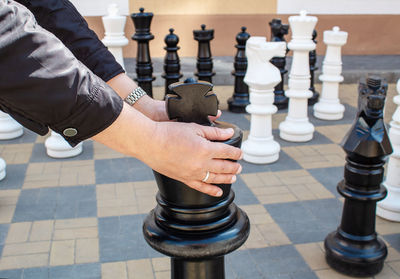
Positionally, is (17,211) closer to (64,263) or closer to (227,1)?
(64,263)

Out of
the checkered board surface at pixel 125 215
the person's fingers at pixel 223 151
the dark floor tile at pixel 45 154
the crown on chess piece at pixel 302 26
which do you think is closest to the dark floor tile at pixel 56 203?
the checkered board surface at pixel 125 215

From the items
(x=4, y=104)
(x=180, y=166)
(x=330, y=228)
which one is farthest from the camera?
(x=330, y=228)

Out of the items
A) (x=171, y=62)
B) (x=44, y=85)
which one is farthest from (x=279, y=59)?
(x=44, y=85)

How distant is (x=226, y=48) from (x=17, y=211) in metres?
6.38

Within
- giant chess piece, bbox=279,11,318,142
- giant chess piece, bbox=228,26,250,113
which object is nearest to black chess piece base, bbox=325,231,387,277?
giant chess piece, bbox=279,11,318,142

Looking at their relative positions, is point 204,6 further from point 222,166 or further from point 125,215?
point 222,166

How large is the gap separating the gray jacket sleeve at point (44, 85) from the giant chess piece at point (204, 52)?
183 inches

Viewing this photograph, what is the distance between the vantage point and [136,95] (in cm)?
161

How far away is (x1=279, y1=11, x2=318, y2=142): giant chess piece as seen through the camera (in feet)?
14.8

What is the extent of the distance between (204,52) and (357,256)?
366 cm

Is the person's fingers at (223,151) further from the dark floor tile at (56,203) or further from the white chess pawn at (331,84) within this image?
the white chess pawn at (331,84)

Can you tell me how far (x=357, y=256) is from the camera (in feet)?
7.94

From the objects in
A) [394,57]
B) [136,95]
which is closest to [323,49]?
[394,57]

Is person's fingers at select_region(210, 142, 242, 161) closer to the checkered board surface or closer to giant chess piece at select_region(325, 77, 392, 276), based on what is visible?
giant chess piece at select_region(325, 77, 392, 276)
